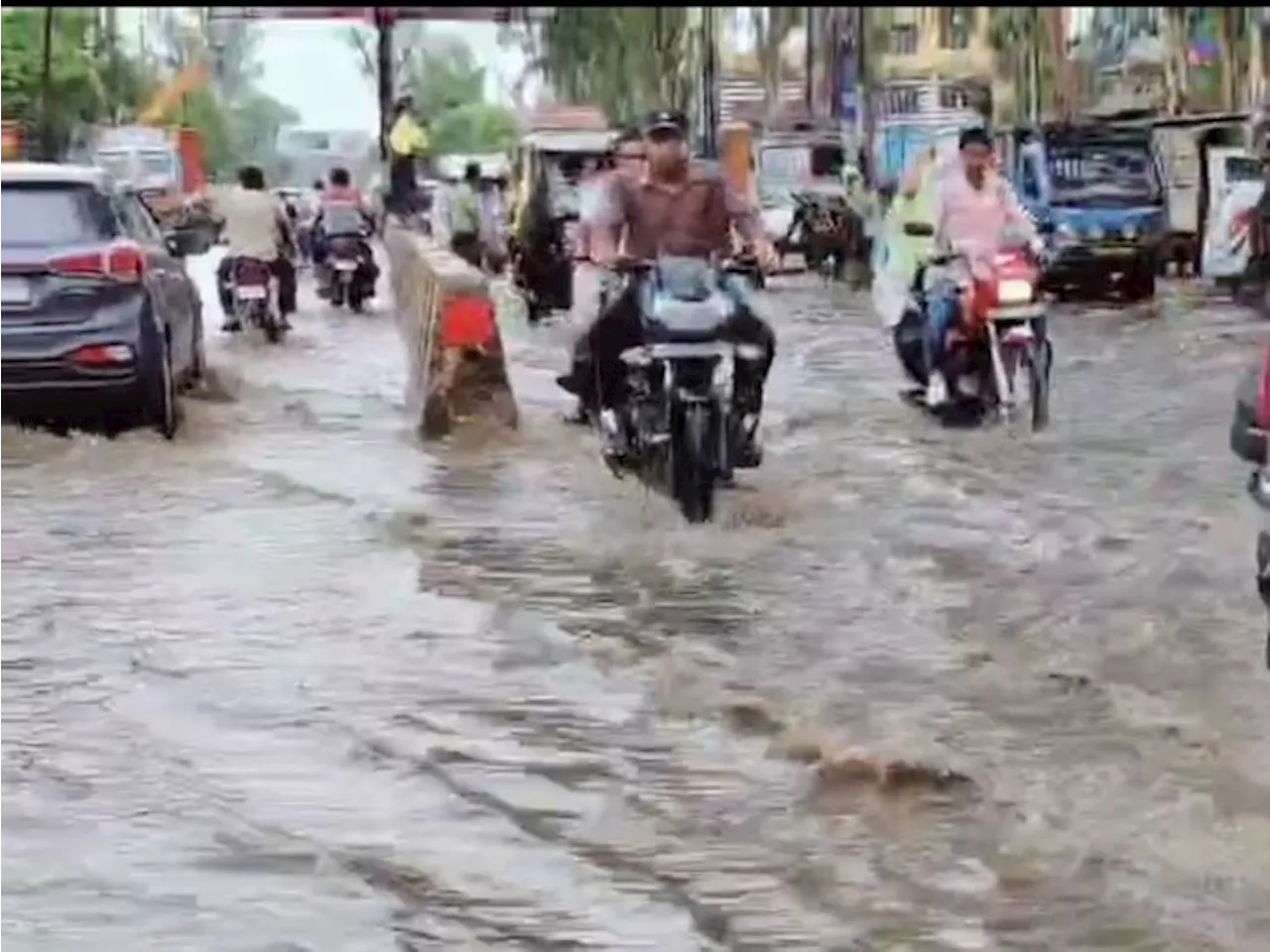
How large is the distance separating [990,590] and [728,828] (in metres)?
3.42

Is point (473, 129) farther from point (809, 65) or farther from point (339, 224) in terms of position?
point (339, 224)

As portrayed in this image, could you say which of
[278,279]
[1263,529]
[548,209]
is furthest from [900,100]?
[1263,529]

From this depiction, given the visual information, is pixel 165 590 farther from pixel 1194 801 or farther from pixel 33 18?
pixel 33 18

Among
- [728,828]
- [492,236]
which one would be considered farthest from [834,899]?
[492,236]

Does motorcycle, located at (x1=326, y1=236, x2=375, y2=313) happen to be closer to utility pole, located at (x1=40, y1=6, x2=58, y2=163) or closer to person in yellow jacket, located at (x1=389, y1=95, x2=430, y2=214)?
person in yellow jacket, located at (x1=389, y1=95, x2=430, y2=214)

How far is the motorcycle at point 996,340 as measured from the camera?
541 inches

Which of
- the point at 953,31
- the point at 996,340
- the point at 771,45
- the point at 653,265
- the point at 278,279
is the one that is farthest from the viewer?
the point at 953,31

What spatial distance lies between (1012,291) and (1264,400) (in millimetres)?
6508

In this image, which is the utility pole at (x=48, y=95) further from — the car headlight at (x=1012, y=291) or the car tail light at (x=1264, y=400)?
the car tail light at (x=1264, y=400)

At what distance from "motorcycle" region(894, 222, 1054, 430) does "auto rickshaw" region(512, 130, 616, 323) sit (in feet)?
22.4

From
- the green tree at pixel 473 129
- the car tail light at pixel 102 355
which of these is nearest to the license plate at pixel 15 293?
the car tail light at pixel 102 355

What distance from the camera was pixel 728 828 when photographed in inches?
230

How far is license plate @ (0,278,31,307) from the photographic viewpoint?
1316 cm

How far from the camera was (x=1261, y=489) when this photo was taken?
280 inches
